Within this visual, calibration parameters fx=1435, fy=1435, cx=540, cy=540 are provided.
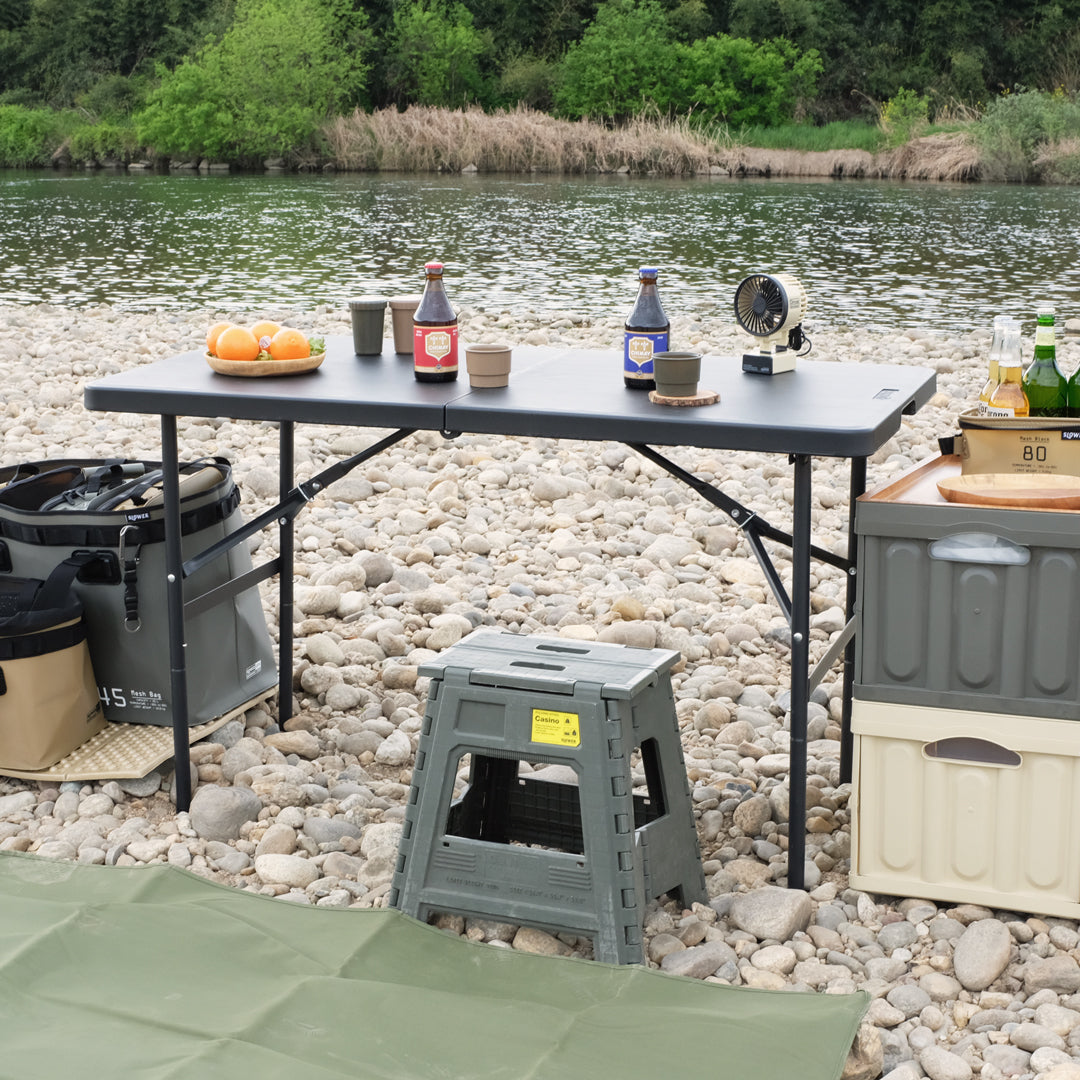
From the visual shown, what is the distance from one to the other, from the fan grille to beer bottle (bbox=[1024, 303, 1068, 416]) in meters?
0.46

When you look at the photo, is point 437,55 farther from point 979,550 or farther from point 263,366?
point 979,550

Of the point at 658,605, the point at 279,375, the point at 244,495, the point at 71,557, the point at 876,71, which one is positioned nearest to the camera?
the point at 279,375

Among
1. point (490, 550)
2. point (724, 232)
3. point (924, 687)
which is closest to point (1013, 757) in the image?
point (924, 687)

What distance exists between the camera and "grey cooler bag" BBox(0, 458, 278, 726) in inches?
114

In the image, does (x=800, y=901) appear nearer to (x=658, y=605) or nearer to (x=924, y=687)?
(x=924, y=687)

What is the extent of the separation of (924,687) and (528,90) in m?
35.2

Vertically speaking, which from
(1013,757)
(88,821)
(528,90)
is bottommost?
(88,821)

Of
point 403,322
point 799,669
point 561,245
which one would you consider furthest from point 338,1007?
point 561,245

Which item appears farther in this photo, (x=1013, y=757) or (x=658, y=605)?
(x=658, y=605)

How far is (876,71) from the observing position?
35625mm

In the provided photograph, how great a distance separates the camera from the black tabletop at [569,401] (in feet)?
7.37

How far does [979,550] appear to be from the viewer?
7.31ft

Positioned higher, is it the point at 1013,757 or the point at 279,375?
the point at 279,375

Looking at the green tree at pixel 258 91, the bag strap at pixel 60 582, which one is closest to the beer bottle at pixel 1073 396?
the bag strap at pixel 60 582
